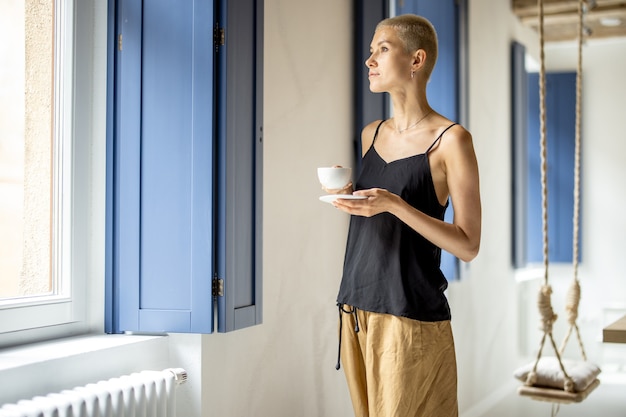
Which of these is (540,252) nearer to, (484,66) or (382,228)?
(484,66)

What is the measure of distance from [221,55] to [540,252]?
569cm

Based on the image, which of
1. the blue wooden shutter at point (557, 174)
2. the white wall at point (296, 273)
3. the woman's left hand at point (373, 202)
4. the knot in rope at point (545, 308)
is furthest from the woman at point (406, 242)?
the blue wooden shutter at point (557, 174)

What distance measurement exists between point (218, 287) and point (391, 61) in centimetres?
84

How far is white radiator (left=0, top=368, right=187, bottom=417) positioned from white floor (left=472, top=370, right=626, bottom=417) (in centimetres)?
332

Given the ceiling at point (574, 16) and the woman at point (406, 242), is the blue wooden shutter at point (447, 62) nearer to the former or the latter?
the ceiling at point (574, 16)

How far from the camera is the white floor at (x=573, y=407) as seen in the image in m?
5.17

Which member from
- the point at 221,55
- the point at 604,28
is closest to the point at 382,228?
the point at 221,55

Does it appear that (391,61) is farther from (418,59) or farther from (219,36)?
(219,36)

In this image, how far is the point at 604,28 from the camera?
22.7 feet

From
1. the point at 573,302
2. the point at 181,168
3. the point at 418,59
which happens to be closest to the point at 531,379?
the point at 573,302

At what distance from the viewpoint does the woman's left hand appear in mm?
1957

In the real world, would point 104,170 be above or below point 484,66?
below

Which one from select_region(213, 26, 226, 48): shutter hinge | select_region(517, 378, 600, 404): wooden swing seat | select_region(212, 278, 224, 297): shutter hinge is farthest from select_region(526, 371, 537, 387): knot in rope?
select_region(213, 26, 226, 48): shutter hinge

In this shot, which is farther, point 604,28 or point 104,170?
point 604,28
